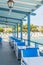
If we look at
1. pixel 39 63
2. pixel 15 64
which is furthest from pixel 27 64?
pixel 15 64

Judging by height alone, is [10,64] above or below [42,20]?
below

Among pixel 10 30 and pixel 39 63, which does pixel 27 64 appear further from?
pixel 10 30

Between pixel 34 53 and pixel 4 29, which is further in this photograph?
pixel 4 29

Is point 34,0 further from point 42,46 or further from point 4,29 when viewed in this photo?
point 4,29

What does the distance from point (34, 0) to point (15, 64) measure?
251cm

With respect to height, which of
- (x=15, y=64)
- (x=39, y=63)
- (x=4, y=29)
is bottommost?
(x=15, y=64)

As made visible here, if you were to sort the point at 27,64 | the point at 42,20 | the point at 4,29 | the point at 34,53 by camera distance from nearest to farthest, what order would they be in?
the point at 27,64, the point at 34,53, the point at 42,20, the point at 4,29

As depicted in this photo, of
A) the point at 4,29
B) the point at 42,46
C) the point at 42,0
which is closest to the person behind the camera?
the point at 42,0

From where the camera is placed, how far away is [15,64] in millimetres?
5828

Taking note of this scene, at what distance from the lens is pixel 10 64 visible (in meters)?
5.82

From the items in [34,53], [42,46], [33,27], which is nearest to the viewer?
[34,53]

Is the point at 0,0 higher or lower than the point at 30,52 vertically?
higher

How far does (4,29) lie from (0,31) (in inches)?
47.4

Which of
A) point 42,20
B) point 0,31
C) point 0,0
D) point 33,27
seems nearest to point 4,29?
point 0,31
